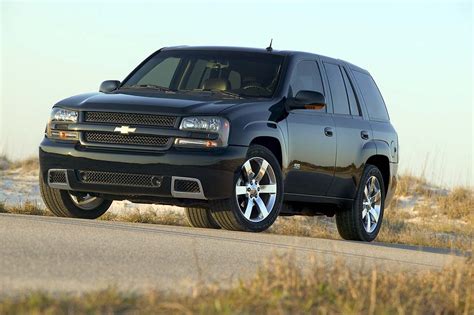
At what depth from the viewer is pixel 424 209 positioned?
1059 inches

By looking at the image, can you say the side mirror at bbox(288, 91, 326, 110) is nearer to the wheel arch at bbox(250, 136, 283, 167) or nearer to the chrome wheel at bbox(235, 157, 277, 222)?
the wheel arch at bbox(250, 136, 283, 167)

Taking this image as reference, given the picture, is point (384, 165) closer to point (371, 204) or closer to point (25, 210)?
point (371, 204)

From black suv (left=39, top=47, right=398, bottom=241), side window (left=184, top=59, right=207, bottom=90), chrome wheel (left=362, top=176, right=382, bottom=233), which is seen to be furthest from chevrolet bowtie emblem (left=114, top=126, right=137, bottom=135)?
chrome wheel (left=362, top=176, right=382, bottom=233)

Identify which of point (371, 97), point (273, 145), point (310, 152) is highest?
point (371, 97)

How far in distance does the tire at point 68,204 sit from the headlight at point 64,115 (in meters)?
0.64

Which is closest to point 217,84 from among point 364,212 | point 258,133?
point 258,133

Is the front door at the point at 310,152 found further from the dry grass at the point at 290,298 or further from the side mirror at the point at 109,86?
the dry grass at the point at 290,298

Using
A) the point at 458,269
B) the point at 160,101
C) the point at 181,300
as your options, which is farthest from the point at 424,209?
the point at 181,300

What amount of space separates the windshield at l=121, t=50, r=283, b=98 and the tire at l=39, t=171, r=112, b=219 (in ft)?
4.48

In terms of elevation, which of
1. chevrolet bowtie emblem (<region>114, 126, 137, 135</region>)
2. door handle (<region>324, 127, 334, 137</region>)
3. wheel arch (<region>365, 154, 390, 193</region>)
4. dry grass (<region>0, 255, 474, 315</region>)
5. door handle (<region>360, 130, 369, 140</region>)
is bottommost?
wheel arch (<region>365, 154, 390, 193</region>)

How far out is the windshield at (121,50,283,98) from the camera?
13.8 meters

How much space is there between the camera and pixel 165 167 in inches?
496

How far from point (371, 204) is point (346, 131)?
116cm

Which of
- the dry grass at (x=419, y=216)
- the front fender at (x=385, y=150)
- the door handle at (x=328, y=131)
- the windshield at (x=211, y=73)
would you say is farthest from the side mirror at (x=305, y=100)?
the dry grass at (x=419, y=216)
